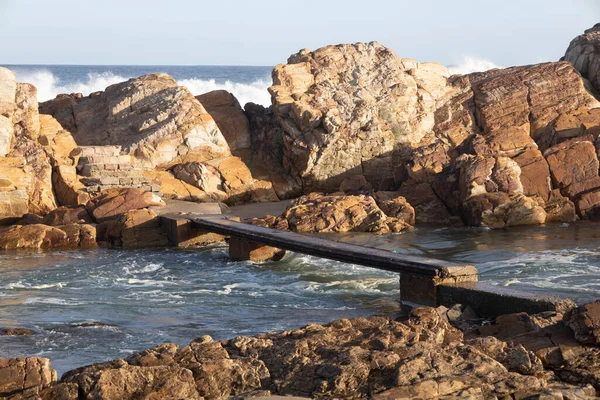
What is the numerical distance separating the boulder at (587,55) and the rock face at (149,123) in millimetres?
9613

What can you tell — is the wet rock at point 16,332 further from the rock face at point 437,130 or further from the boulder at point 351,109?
the boulder at point 351,109

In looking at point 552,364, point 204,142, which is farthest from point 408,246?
point 552,364

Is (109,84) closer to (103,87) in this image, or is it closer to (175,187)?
(103,87)

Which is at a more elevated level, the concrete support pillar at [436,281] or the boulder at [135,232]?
the boulder at [135,232]

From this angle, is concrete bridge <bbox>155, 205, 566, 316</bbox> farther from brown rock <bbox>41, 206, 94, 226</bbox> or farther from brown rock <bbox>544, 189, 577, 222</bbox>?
brown rock <bbox>544, 189, 577, 222</bbox>

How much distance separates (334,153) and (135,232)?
6.17 meters

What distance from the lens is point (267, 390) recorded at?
20.5ft

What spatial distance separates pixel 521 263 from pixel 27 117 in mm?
11957

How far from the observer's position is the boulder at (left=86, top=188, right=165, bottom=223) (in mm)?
17750

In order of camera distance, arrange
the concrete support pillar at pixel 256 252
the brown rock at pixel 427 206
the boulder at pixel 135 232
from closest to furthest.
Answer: the concrete support pillar at pixel 256 252 → the boulder at pixel 135 232 → the brown rock at pixel 427 206

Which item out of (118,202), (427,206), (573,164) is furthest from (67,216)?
(573,164)

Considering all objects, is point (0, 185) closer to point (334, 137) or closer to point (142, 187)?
point (142, 187)

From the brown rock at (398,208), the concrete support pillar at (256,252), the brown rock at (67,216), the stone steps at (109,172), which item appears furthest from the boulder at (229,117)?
the concrete support pillar at (256,252)

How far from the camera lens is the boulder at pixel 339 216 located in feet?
56.8
